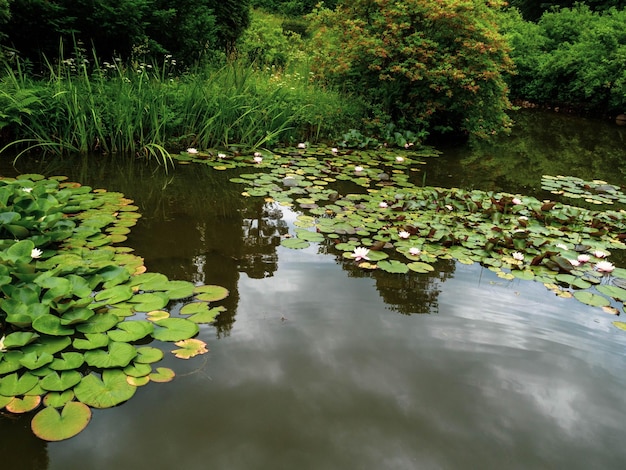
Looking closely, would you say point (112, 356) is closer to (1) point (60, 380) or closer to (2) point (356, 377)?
(1) point (60, 380)

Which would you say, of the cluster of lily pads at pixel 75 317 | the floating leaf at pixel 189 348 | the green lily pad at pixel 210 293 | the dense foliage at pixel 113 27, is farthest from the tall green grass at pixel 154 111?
the floating leaf at pixel 189 348

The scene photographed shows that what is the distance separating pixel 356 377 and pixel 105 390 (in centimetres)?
76

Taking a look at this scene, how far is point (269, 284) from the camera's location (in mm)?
2045

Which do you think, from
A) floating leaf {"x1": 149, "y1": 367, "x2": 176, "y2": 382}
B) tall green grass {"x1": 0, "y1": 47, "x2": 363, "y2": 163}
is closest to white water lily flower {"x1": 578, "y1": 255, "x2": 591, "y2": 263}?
floating leaf {"x1": 149, "y1": 367, "x2": 176, "y2": 382}

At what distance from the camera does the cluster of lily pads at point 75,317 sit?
51.3 inches

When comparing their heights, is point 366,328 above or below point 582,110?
below

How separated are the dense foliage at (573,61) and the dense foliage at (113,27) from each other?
5.53 m

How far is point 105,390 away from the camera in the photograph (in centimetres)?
133

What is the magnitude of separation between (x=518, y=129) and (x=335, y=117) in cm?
389

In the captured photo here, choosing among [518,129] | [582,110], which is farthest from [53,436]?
[582,110]

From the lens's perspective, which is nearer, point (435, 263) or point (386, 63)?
point (435, 263)

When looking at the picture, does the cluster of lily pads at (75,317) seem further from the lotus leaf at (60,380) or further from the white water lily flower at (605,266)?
the white water lily flower at (605,266)

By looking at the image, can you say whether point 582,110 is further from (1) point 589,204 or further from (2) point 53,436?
(2) point 53,436

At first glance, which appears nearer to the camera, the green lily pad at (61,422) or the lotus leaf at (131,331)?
the green lily pad at (61,422)
